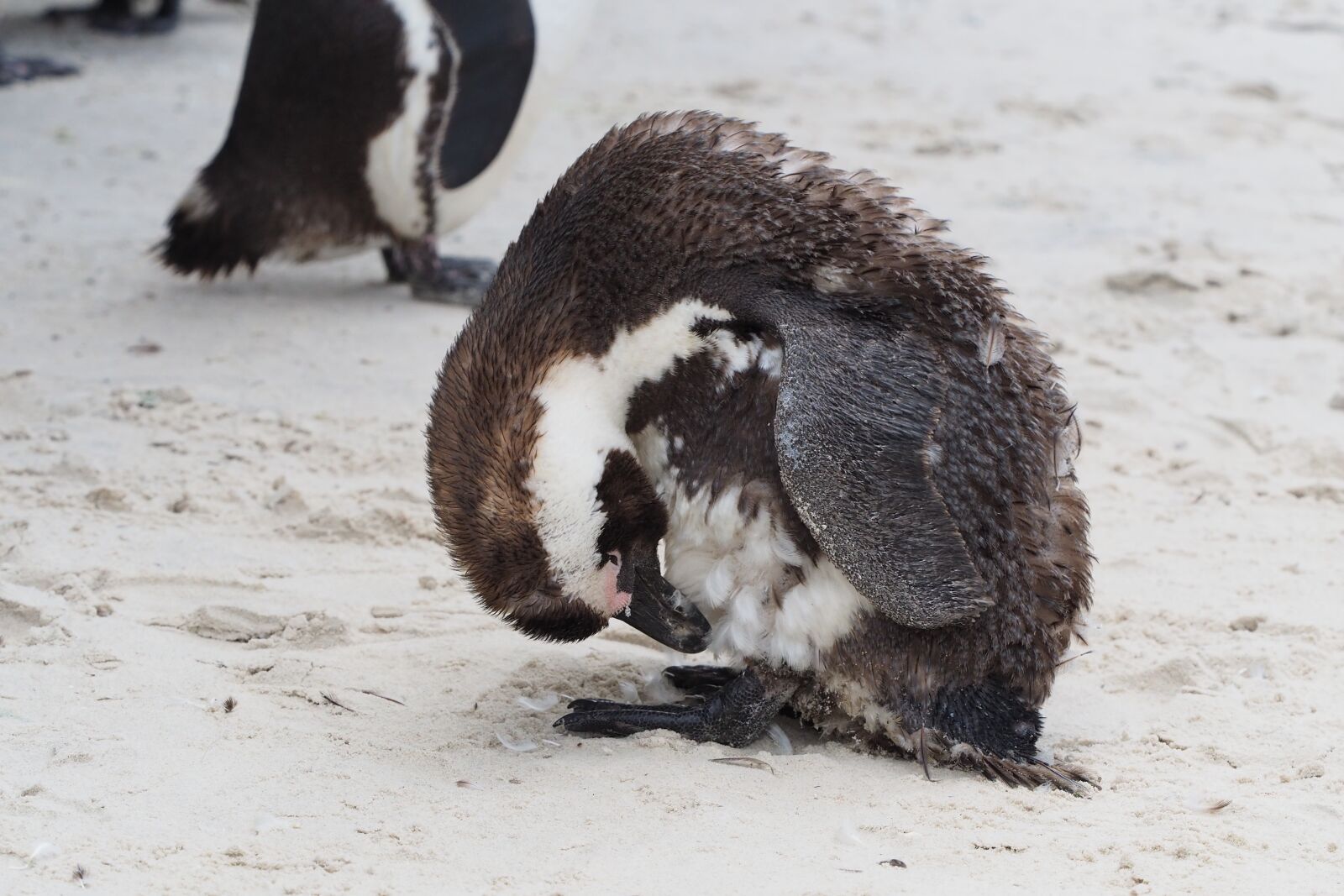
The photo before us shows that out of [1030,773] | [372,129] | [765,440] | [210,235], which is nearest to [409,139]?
[372,129]

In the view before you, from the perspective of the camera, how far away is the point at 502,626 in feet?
11.8

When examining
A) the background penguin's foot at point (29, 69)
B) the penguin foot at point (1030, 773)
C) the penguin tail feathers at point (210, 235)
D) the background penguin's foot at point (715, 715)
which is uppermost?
the penguin foot at point (1030, 773)

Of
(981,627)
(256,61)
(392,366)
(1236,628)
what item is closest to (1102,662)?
(1236,628)

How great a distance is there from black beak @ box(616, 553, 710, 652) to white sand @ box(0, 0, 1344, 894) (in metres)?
0.21

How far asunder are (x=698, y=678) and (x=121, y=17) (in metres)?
8.31

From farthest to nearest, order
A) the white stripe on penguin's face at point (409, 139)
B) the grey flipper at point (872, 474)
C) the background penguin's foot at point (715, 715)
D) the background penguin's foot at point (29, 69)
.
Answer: the background penguin's foot at point (29, 69) → the white stripe on penguin's face at point (409, 139) → the background penguin's foot at point (715, 715) → the grey flipper at point (872, 474)

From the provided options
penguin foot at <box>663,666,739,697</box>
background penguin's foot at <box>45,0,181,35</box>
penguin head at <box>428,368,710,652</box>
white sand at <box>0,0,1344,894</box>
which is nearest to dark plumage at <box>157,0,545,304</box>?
white sand at <box>0,0,1344,894</box>

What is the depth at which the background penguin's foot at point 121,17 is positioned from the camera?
10.0 metres

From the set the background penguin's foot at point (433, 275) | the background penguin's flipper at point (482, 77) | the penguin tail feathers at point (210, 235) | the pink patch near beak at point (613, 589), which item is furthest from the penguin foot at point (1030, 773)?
the penguin tail feathers at point (210, 235)

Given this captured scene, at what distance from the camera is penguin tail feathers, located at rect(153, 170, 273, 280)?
19.0ft

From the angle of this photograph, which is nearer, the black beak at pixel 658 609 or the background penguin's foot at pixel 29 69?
the black beak at pixel 658 609

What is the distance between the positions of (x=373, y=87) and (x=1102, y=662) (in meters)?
3.34

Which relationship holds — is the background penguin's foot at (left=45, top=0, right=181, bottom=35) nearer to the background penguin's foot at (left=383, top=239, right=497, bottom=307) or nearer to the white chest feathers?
the background penguin's foot at (left=383, top=239, right=497, bottom=307)

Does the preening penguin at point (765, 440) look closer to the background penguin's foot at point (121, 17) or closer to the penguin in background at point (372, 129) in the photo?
the penguin in background at point (372, 129)
